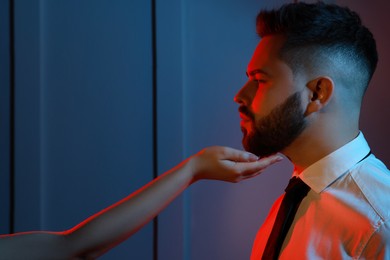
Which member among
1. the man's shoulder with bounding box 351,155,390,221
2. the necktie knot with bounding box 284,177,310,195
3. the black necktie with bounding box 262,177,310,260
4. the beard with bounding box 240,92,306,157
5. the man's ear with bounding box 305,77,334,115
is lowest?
the black necktie with bounding box 262,177,310,260

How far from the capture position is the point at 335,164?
1.31m

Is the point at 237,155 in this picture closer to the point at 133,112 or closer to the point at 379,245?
the point at 379,245

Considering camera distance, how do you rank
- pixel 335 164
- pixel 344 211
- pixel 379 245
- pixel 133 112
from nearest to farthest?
pixel 379 245, pixel 344 211, pixel 335 164, pixel 133 112

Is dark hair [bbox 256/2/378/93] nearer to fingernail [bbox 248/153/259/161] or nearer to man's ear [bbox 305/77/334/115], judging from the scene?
man's ear [bbox 305/77/334/115]

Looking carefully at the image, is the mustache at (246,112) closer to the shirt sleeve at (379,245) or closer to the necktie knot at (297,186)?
the necktie knot at (297,186)

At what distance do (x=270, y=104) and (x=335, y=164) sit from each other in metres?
0.27

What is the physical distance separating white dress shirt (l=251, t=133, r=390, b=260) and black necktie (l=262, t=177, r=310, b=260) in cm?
1

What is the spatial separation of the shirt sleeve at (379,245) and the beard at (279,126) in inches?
15.1

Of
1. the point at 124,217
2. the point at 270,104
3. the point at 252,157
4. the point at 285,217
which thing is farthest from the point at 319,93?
the point at 124,217

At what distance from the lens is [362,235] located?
1.12 metres

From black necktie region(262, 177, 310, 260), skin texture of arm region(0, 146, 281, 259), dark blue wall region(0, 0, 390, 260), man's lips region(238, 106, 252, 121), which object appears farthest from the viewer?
dark blue wall region(0, 0, 390, 260)

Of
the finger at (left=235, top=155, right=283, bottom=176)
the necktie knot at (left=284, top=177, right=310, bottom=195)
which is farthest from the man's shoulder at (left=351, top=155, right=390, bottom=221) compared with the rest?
the finger at (left=235, top=155, right=283, bottom=176)

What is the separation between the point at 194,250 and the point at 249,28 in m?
1.00

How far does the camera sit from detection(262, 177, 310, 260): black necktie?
4.31ft
